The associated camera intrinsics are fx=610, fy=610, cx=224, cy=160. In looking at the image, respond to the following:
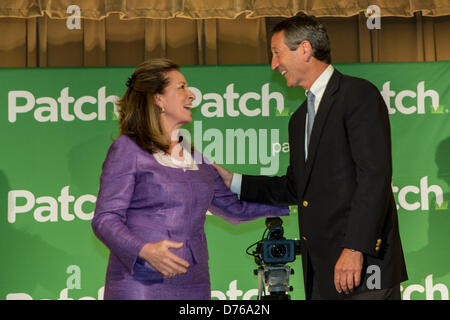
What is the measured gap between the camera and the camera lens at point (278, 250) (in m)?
2.47

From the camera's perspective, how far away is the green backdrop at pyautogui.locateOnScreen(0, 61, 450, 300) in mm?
3709

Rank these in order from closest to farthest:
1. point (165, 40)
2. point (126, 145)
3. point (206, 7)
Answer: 1. point (126, 145)
2. point (206, 7)
3. point (165, 40)

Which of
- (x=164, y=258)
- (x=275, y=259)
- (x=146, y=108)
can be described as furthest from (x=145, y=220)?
(x=275, y=259)

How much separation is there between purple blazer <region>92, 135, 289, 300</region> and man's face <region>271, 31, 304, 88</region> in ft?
1.87

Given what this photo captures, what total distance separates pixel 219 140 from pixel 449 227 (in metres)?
1.51

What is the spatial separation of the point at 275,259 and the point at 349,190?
1.60 ft

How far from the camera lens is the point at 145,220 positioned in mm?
2268

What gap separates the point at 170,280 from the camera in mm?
2248

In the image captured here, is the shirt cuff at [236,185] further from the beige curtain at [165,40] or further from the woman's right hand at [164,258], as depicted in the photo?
the beige curtain at [165,40]

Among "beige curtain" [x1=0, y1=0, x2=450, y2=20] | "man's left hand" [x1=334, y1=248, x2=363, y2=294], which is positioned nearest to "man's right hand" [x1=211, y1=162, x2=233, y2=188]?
"man's left hand" [x1=334, y1=248, x2=363, y2=294]

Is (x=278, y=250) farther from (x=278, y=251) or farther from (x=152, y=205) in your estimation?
(x=152, y=205)

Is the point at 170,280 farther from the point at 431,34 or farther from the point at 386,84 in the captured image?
the point at 431,34

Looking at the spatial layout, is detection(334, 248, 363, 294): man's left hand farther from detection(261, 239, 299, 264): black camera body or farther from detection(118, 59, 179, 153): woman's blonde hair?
detection(118, 59, 179, 153): woman's blonde hair
